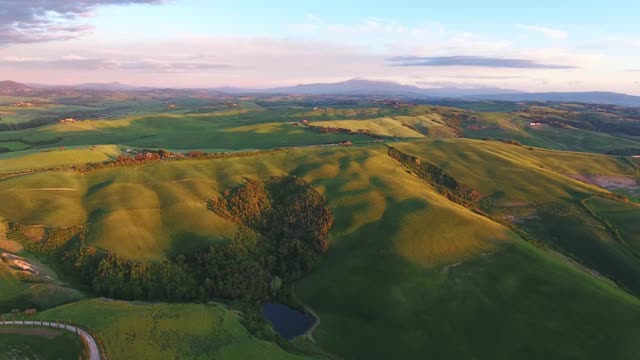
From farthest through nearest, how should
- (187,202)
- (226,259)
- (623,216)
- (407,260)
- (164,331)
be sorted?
(623,216), (187,202), (407,260), (226,259), (164,331)

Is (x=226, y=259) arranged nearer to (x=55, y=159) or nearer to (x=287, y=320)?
(x=287, y=320)

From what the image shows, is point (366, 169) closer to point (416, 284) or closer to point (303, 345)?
point (416, 284)

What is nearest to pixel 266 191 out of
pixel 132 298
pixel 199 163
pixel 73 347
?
pixel 199 163

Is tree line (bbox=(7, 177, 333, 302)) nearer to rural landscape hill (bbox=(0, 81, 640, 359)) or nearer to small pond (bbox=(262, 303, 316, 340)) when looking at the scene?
rural landscape hill (bbox=(0, 81, 640, 359))

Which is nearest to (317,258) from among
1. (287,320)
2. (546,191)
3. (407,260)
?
(287,320)

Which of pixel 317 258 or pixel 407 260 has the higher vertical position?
pixel 407 260
